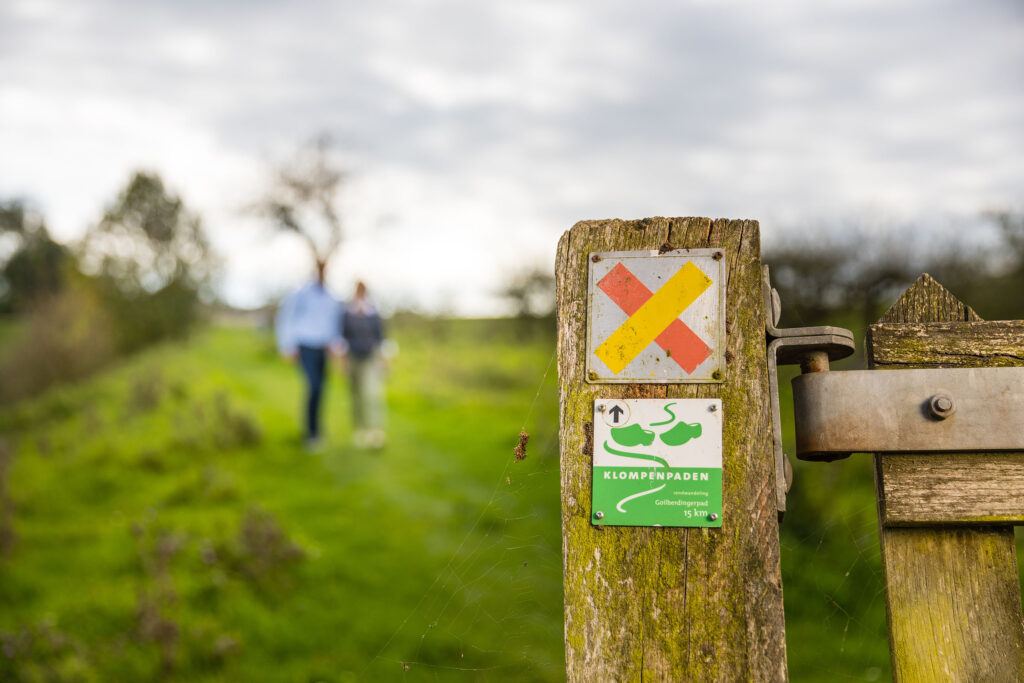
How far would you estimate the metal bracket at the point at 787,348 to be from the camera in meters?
1.19

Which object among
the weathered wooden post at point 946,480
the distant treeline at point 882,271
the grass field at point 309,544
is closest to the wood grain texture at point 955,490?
the weathered wooden post at point 946,480

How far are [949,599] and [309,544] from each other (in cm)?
634

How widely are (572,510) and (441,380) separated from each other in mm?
Result: 13140

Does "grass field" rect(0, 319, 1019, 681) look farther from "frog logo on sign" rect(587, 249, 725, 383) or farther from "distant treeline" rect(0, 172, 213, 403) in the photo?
"distant treeline" rect(0, 172, 213, 403)

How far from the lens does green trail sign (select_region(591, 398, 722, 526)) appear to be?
117 centimetres

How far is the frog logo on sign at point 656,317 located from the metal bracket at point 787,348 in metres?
0.09

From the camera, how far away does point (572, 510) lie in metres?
1.22

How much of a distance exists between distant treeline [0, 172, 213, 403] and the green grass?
1374mm

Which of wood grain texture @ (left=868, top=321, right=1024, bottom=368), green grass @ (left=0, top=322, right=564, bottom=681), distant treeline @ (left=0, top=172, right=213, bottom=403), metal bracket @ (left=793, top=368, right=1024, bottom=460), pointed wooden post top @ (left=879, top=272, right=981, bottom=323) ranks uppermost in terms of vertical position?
distant treeline @ (left=0, top=172, right=213, bottom=403)

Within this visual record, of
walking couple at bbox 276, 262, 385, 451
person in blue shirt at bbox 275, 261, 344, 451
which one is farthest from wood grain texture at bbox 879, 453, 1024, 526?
person in blue shirt at bbox 275, 261, 344, 451

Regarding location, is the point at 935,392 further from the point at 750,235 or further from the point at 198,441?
the point at 198,441

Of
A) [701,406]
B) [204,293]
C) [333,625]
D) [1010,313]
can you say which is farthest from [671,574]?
[204,293]

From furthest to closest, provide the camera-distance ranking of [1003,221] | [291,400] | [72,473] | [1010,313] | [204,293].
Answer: [204,293]
[291,400]
[72,473]
[1003,221]
[1010,313]

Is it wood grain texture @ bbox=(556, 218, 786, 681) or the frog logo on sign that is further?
the frog logo on sign
